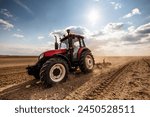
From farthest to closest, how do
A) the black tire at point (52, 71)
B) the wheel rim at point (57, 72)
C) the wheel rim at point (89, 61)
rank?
1. the wheel rim at point (89, 61)
2. the wheel rim at point (57, 72)
3. the black tire at point (52, 71)

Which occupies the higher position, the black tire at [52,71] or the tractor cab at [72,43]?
the tractor cab at [72,43]

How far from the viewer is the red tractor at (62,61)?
16.7 feet

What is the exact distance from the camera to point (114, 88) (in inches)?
186

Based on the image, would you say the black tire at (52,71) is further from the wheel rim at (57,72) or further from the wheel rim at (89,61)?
the wheel rim at (89,61)

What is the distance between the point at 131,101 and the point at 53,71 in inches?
114

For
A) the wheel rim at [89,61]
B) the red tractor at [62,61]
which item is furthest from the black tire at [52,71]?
the wheel rim at [89,61]

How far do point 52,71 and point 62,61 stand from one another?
1.95 ft

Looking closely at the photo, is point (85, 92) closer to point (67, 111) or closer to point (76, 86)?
point (76, 86)

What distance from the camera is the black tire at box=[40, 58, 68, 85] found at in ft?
16.3

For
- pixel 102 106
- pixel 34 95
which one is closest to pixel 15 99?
pixel 34 95

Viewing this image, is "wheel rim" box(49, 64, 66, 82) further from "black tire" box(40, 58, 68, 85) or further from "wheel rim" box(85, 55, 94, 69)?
"wheel rim" box(85, 55, 94, 69)

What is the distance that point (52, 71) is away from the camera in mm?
5266

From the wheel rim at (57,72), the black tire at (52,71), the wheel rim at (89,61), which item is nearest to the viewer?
the black tire at (52,71)

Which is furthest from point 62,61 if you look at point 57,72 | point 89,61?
point 89,61
